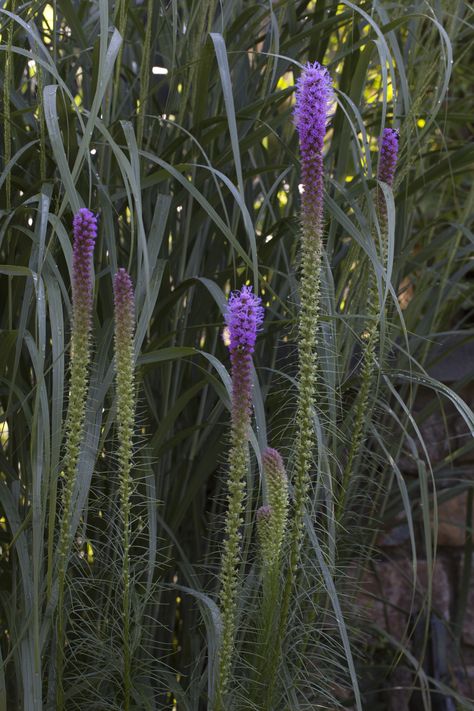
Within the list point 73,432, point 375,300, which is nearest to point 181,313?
point 375,300

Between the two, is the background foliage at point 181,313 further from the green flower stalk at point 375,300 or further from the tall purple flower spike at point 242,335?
the tall purple flower spike at point 242,335

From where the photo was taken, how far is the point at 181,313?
1827 millimetres

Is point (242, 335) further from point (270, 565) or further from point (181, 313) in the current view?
point (181, 313)

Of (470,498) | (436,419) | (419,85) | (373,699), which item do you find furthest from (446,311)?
(373,699)

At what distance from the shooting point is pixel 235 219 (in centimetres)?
169

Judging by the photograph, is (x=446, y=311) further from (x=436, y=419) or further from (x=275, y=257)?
(x=275, y=257)

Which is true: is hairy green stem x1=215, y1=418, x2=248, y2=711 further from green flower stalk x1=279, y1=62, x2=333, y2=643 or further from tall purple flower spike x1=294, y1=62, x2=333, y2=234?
tall purple flower spike x1=294, y1=62, x2=333, y2=234

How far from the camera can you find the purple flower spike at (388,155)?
53.6 inches

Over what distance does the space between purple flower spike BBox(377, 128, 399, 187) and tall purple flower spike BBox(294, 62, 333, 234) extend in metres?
0.20

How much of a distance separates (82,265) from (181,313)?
681 mm

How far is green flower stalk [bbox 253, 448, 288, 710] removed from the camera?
3.85ft

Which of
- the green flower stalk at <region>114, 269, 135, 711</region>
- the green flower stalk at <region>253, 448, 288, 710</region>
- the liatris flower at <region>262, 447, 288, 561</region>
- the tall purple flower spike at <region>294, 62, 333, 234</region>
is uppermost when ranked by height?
the tall purple flower spike at <region>294, 62, 333, 234</region>

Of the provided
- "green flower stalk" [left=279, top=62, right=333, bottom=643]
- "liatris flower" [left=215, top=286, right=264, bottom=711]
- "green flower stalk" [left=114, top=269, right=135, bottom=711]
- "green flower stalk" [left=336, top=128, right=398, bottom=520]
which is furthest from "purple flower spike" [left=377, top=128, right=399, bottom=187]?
"green flower stalk" [left=114, top=269, right=135, bottom=711]

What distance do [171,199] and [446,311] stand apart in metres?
1.00
